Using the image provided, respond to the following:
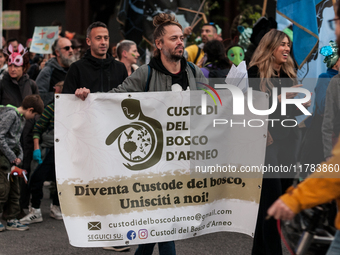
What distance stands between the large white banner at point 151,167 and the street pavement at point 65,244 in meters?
1.17

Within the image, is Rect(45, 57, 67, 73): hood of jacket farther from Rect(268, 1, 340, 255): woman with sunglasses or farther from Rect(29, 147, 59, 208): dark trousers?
Rect(268, 1, 340, 255): woman with sunglasses

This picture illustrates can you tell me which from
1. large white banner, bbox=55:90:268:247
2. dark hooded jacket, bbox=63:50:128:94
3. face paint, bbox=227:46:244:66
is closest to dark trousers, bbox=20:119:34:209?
dark hooded jacket, bbox=63:50:128:94

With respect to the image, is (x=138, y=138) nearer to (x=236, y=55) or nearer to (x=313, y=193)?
(x=313, y=193)

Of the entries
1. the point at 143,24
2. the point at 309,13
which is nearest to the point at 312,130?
the point at 309,13

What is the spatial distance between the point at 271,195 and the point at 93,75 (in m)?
2.29

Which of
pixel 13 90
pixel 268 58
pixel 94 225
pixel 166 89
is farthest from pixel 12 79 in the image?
pixel 268 58

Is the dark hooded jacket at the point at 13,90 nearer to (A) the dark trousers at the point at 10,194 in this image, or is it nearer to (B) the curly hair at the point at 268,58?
(A) the dark trousers at the point at 10,194

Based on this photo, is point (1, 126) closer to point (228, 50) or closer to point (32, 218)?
point (32, 218)

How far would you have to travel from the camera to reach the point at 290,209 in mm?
2357

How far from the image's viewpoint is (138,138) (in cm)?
413

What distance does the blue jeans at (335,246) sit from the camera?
101 inches

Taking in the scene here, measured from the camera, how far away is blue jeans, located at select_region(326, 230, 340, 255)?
255 centimetres

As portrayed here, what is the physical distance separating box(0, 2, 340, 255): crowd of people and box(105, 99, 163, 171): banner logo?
0.75 ft

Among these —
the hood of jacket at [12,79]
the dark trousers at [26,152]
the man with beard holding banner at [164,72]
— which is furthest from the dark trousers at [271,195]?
the hood of jacket at [12,79]
